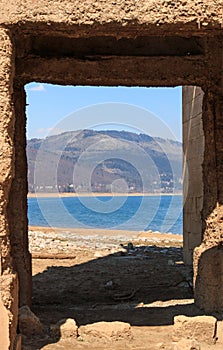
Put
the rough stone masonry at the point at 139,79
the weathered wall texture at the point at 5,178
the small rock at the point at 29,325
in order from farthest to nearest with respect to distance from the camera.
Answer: the rough stone masonry at the point at 139,79 < the small rock at the point at 29,325 < the weathered wall texture at the point at 5,178

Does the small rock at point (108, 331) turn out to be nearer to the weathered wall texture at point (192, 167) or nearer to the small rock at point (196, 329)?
the small rock at point (196, 329)

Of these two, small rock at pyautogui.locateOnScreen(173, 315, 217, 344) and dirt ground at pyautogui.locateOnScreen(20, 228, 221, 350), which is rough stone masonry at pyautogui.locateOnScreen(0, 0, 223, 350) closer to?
dirt ground at pyautogui.locateOnScreen(20, 228, 221, 350)

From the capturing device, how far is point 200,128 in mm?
12031

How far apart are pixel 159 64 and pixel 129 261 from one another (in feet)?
23.3

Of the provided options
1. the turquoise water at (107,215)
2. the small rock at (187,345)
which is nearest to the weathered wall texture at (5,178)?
the small rock at (187,345)

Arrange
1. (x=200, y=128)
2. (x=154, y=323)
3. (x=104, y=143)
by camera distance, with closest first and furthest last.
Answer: (x=154, y=323) < (x=200, y=128) < (x=104, y=143)

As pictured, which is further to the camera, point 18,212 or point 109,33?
point 18,212

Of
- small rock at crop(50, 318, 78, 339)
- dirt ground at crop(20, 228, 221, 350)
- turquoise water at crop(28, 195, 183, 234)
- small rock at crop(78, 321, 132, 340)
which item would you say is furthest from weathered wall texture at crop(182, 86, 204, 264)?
turquoise water at crop(28, 195, 183, 234)

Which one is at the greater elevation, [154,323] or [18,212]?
[18,212]

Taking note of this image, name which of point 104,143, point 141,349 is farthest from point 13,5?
point 104,143

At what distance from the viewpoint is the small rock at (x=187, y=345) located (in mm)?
5996

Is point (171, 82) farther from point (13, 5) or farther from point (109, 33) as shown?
point (13, 5)

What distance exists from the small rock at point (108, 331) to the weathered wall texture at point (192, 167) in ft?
18.0

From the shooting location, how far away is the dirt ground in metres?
6.71
